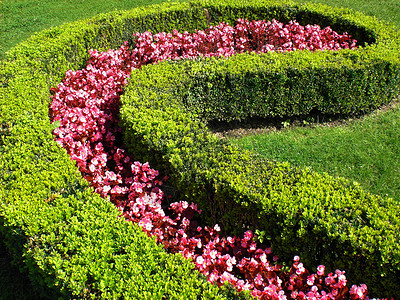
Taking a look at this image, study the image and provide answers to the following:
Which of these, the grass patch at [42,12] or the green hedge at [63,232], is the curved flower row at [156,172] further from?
the grass patch at [42,12]

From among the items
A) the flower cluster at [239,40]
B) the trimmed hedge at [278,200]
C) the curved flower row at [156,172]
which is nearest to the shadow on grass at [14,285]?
the curved flower row at [156,172]

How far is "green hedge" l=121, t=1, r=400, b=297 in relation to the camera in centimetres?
418

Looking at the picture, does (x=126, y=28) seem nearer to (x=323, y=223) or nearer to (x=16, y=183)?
(x=16, y=183)

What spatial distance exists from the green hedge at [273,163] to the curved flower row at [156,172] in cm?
26

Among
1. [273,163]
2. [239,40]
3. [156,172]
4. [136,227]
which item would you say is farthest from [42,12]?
[136,227]

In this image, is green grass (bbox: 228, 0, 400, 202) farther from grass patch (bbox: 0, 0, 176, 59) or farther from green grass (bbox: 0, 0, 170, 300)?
grass patch (bbox: 0, 0, 176, 59)

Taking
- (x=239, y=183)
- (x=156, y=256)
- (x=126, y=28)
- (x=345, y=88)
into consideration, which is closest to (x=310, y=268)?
(x=239, y=183)

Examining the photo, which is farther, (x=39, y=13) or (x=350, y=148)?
(x=39, y=13)

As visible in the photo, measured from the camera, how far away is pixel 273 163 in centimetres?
521

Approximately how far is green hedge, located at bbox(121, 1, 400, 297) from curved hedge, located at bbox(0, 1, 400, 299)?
0.02 meters

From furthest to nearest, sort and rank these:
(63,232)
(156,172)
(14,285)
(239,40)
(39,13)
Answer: (39,13)
(239,40)
(156,172)
(14,285)
(63,232)

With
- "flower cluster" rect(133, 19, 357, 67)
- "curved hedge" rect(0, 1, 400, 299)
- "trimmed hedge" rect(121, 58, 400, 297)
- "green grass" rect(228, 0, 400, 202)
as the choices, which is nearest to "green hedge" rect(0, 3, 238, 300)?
"curved hedge" rect(0, 1, 400, 299)

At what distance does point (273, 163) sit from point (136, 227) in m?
1.99

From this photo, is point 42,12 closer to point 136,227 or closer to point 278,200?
point 136,227
